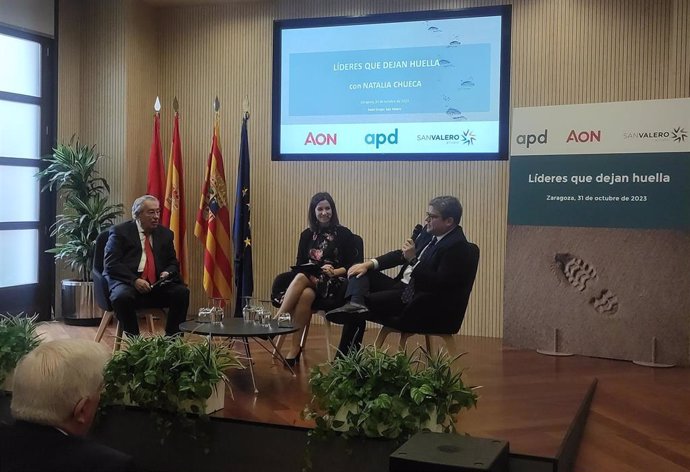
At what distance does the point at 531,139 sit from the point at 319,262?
1.79 meters

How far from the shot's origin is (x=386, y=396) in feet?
9.68

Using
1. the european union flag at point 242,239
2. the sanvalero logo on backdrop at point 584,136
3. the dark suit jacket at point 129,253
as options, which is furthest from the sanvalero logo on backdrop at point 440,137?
the dark suit jacket at point 129,253

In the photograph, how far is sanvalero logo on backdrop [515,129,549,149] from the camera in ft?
18.4

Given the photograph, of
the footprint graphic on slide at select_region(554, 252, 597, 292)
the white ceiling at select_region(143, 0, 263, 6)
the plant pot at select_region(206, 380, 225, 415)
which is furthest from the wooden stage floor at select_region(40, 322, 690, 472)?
the white ceiling at select_region(143, 0, 263, 6)

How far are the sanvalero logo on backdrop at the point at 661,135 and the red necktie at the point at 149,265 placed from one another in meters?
3.26

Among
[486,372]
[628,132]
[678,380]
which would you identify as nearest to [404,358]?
[486,372]

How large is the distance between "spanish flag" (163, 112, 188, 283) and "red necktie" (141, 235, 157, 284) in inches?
60.8

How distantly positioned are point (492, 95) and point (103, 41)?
3.48 metres

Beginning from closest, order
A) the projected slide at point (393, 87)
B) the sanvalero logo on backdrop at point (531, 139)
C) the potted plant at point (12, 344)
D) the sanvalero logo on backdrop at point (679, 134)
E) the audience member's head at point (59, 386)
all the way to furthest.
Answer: the audience member's head at point (59, 386) < the potted plant at point (12, 344) < the sanvalero logo on backdrop at point (679, 134) < the sanvalero logo on backdrop at point (531, 139) < the projected slide at point (393, 87)

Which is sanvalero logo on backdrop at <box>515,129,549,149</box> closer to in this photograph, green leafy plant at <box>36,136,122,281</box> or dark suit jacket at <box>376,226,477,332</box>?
dark suit jacket at <box>376,226,477,332</box>

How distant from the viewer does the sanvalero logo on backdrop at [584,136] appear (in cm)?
542

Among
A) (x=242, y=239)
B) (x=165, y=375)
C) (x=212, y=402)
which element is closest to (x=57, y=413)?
(x=165, y=375)

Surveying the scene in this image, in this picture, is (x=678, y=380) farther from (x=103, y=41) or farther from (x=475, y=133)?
(x=103, y=41)

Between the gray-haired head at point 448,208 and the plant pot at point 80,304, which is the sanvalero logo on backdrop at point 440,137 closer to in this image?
the gray-haired head at point 448,208
